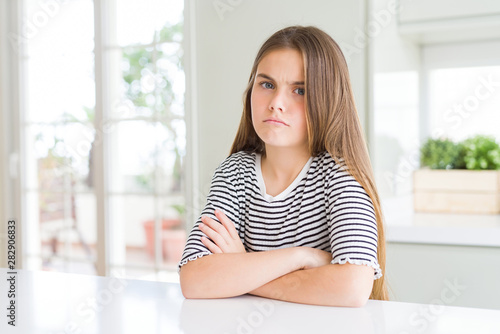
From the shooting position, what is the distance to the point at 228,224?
1.05 metres

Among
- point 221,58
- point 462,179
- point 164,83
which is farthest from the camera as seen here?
point 164,83

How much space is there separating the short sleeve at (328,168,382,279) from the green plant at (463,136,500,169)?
1228 millimetres

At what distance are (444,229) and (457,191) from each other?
1.09ft

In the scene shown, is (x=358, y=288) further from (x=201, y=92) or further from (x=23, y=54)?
(x=23, y=54)

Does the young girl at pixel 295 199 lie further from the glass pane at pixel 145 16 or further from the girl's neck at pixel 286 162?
the glass pane at pixel 145 16

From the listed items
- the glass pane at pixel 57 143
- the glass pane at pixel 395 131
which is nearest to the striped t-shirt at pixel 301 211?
the glass pane at pixel 395 131

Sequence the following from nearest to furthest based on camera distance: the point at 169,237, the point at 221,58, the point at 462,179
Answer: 1. the point at 462,179
2. the point at 221,58
3. the point at 169,237

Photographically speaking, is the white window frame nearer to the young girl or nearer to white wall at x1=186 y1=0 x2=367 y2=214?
white wall at x1=186 y1=0 x2=367 y2=214

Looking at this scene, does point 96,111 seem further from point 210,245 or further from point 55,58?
point 210,245

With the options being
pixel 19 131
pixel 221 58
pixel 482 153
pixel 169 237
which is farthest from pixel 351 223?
pixel 169 237

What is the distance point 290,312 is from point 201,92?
163 centimetres

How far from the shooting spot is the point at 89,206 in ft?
24.1

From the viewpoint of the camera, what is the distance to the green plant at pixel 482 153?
2.00 meters

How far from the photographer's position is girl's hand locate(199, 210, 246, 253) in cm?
101
